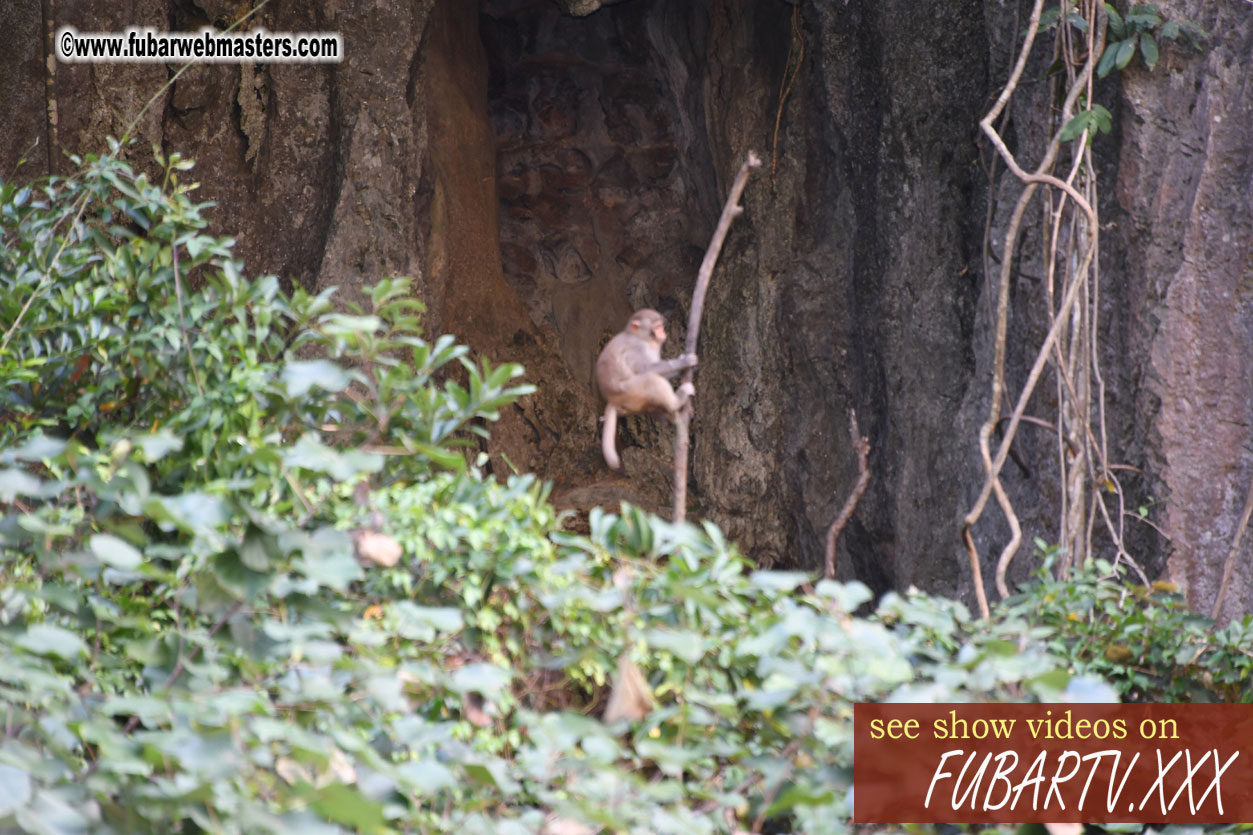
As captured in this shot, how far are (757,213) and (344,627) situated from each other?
4509 millimetres

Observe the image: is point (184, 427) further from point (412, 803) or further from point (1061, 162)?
point (1061, 162)

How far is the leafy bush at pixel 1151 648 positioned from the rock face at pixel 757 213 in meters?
1.35

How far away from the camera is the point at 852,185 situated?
4.93m

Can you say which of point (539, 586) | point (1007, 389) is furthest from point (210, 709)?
point (1007, 389)

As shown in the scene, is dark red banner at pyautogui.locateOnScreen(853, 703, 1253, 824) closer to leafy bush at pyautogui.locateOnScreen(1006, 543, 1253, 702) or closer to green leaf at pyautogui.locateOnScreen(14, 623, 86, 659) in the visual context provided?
leafy bush at pyautogui.locateOnScreen(1006, 543, 1253, 702)

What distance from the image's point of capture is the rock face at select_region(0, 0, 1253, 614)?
10.4 ft

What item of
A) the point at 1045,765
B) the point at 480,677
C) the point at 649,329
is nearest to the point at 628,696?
the point at 480,677

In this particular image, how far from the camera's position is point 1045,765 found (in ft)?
4.93

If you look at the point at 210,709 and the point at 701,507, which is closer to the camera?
the point at 210,709

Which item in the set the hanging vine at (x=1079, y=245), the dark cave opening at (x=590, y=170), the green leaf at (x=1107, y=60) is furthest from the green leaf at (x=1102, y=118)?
the dark cave opening at (x=590, y=170)

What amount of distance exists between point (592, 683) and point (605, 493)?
4499 mm

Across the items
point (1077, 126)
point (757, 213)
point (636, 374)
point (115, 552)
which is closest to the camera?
point (115, 552)

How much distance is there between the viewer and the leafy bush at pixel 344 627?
1090 mm

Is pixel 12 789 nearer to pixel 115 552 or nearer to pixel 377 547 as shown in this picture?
pixel 115 552
